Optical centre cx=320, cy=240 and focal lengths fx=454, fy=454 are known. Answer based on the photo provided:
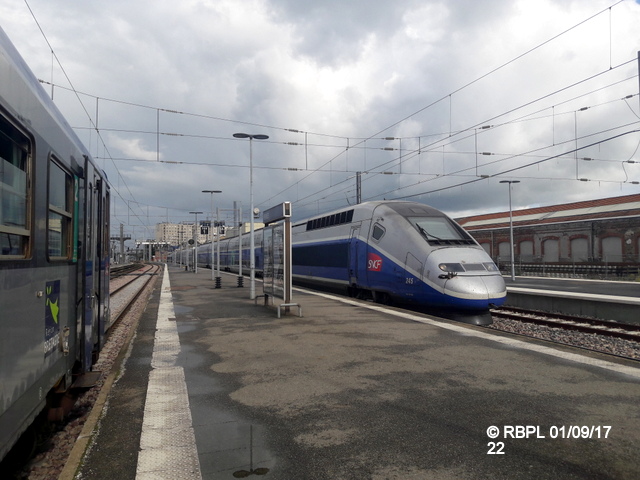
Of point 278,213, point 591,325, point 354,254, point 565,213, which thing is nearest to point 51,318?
point 278,213

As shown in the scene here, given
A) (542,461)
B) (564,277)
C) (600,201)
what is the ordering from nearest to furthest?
(542,461) → (564,277) → (600,201)

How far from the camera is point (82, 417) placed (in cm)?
542

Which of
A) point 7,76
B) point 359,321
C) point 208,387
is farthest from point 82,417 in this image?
point 359,321

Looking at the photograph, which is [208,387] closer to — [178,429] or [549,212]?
[178,429]

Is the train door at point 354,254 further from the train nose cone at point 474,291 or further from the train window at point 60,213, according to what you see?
the train window at point 60,213

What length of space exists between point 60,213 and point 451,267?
30.1 ft

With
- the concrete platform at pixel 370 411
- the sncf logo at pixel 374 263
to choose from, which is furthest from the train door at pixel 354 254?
the concrete platform at pixel 370 411

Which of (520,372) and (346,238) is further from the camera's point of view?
(346,238)

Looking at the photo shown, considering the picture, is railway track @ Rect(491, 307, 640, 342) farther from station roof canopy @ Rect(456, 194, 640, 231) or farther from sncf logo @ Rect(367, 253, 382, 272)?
station roof canopy @ Rect(456, 194, 640, 231)

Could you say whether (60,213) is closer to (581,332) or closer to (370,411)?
Answer: (370,411)

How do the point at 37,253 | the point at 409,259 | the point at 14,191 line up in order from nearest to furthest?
the point at 14,191, the point at 37,253, the point at 409,259

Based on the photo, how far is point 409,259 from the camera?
40.5 ft

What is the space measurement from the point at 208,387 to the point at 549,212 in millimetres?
48148

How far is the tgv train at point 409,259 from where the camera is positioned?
11.3m
